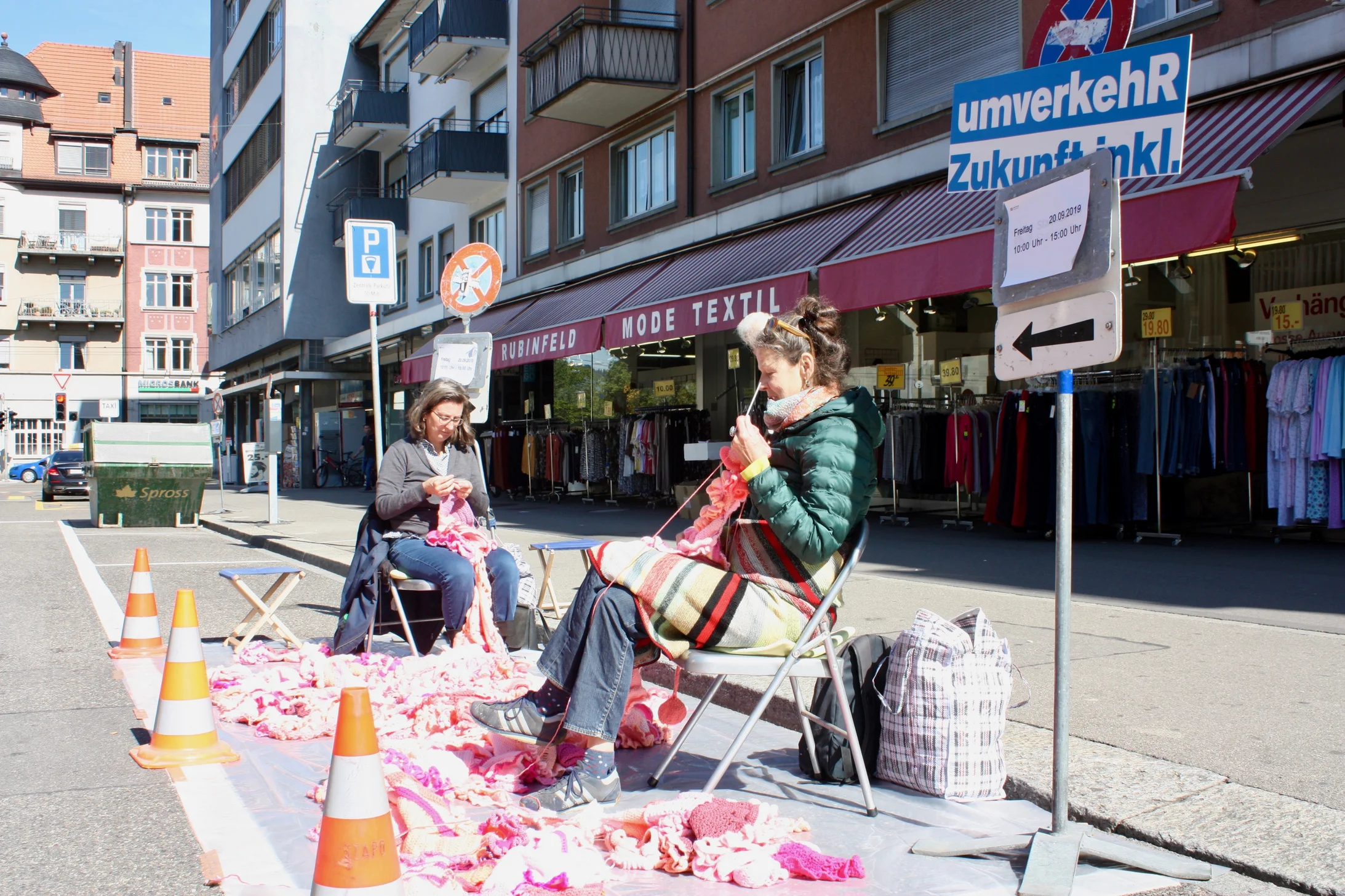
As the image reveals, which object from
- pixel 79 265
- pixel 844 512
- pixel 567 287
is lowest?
pixel 844 512

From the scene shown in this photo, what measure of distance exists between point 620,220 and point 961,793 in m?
16.8

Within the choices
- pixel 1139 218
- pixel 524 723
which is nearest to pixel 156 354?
pixel 1139 218

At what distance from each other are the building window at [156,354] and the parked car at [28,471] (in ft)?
31.5

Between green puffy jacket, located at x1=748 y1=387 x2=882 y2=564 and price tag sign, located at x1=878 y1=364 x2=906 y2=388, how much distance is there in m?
10.7

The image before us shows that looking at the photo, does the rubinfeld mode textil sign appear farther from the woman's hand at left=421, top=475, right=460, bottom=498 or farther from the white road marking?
the white road marking

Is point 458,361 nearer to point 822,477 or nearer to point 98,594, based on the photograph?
point 98,594

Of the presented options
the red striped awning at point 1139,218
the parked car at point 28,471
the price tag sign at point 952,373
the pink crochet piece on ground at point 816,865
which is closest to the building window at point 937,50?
the red striped awning at point 1139,218

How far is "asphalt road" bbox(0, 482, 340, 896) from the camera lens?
328 cm

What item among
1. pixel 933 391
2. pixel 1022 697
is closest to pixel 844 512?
pixel 1022 697

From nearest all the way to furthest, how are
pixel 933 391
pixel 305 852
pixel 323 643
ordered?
pixel 305 852 < pixel 323 643 < pixel 933 391

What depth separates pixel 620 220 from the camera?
1969 centimetres

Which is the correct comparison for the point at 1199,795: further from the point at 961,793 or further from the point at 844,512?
the point at 844,512

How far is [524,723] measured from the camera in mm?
3920

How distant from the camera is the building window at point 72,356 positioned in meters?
60.2
